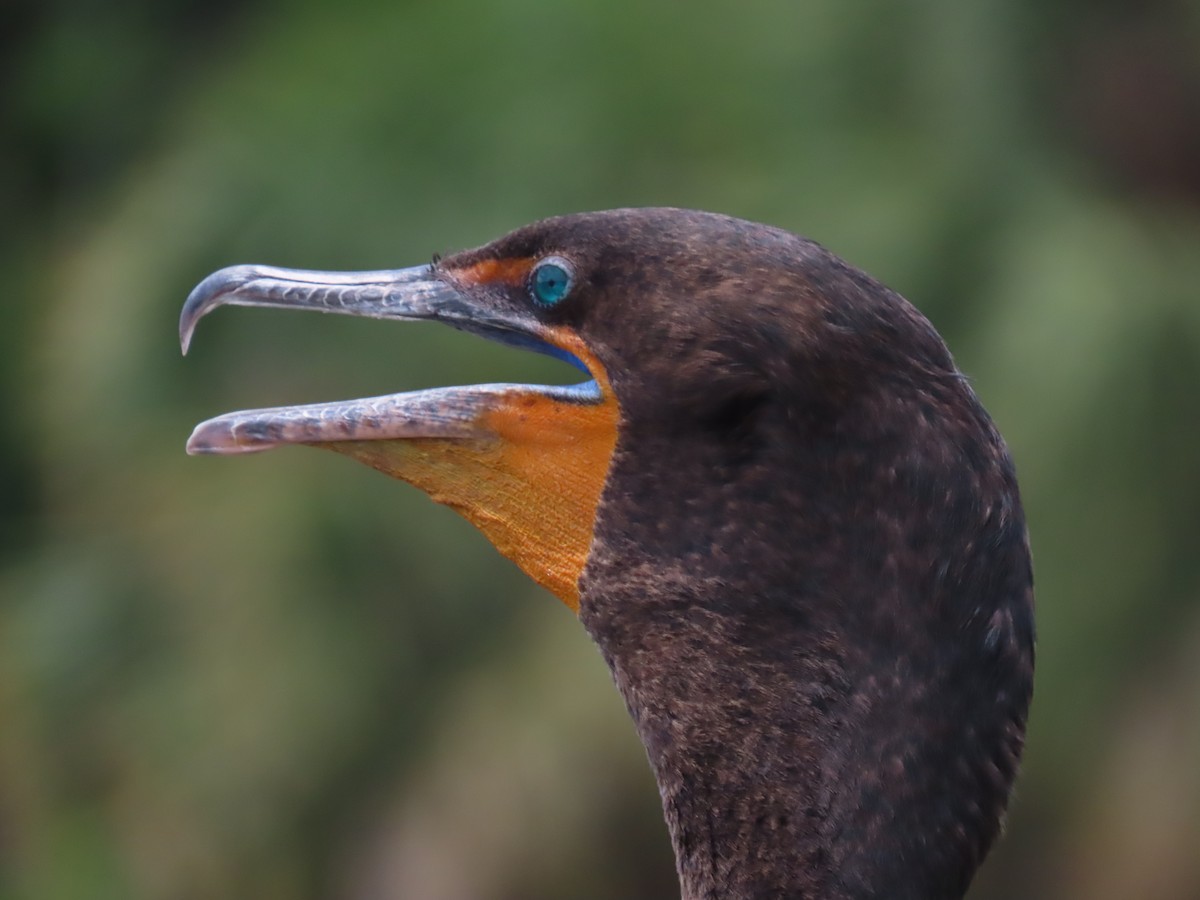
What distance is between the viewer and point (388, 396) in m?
2.47

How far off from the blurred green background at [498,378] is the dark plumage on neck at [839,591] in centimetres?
451

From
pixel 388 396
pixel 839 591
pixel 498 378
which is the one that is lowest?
pixel 498 378

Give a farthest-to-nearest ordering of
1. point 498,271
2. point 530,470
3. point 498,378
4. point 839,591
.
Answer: point 498,378 → point 498,271 → point 530,470 → point 839,591

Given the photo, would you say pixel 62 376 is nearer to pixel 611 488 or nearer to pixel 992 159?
pixel 992 159

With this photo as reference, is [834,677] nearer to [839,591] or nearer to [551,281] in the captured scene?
[839,591]

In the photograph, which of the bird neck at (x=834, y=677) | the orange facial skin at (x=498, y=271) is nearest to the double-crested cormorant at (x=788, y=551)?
the bird neck at (x=834, y=677)

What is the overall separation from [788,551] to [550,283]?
566 mm

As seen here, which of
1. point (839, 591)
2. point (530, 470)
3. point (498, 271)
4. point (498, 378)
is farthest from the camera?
point (498, 378)

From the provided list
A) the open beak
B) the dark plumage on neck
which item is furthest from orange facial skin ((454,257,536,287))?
the dark plumage on neck

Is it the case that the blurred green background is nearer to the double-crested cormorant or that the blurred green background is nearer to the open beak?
the open beak

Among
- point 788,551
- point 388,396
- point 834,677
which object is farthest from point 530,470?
point 834,677

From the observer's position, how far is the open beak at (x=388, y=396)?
95.7 inches

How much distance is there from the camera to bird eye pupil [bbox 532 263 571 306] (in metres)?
2.45

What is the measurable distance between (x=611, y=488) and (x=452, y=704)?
499 centimetres
